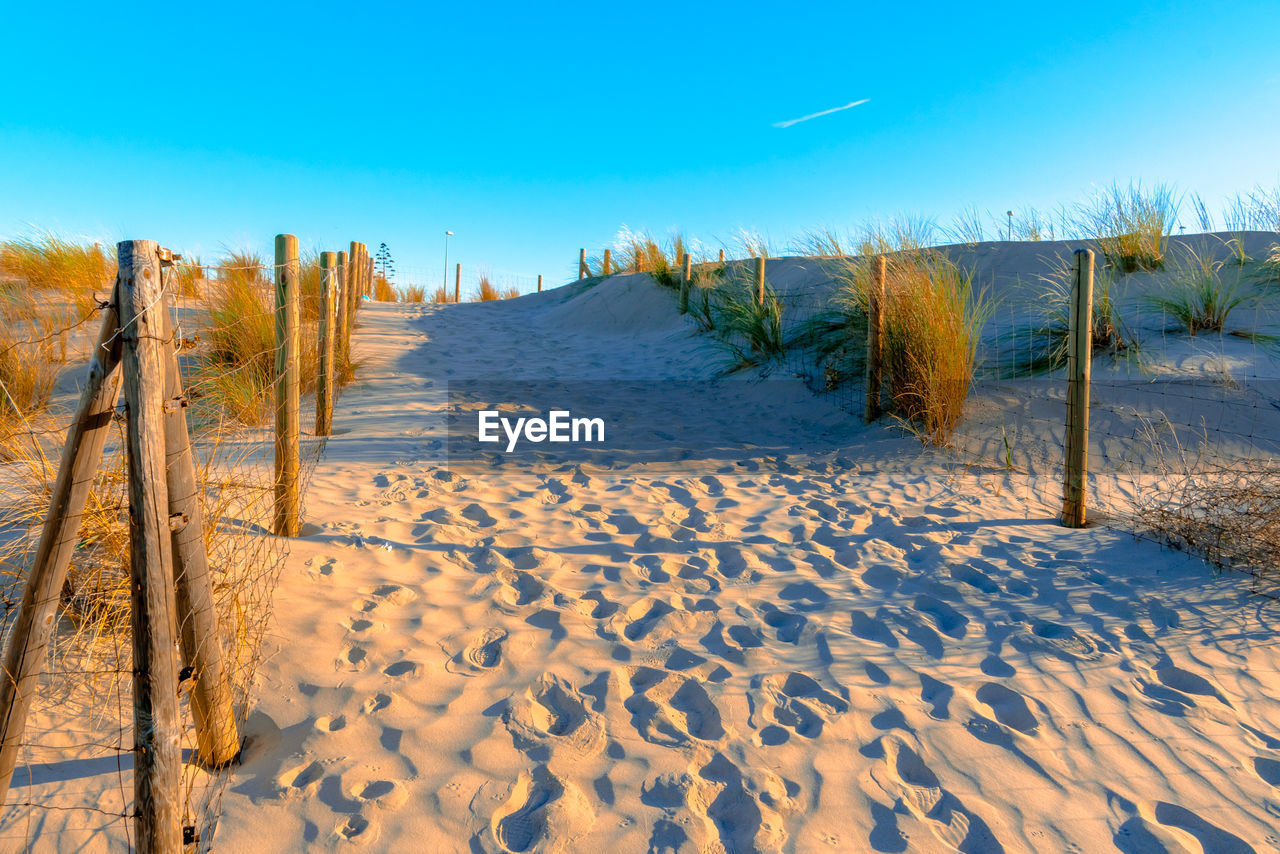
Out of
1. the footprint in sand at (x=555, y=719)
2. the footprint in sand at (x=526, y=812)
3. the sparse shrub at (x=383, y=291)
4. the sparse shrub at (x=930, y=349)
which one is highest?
the sparse shrub at (x=383, y=291)

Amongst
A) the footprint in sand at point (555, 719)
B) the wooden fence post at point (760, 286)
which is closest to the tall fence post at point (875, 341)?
the wooden fence post at point (760, 286)

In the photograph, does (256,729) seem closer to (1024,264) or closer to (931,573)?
(931,573)

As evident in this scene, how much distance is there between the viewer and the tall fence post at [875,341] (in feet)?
18.9

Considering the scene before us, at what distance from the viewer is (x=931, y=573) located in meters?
3.22

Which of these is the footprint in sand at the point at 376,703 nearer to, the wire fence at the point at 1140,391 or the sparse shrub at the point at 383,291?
the wire fence at the point at 1140,391

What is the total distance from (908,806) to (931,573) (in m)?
1.56

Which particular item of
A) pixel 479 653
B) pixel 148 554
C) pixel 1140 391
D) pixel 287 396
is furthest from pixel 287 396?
pixel 1140 391

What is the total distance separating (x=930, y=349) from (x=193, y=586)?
5.06 m

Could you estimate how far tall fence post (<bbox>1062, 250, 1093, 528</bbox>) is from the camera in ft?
12.5

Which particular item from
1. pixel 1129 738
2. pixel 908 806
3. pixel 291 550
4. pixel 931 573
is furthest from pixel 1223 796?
pixel 291 550

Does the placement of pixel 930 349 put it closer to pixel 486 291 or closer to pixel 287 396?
pixel 287 396

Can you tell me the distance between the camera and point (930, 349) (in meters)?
5.33

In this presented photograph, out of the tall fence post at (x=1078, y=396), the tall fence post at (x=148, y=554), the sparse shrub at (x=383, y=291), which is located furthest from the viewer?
the sparse shrub at (x=383, y=291)

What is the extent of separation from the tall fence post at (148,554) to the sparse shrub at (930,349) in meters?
4.99
